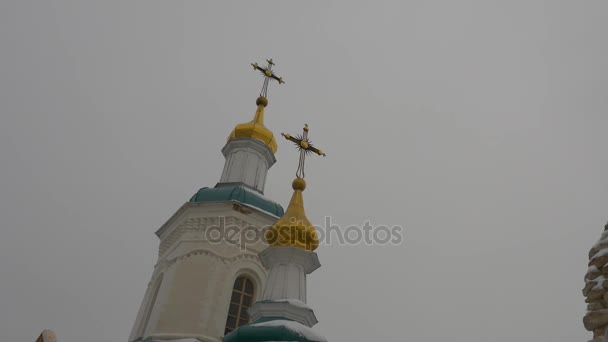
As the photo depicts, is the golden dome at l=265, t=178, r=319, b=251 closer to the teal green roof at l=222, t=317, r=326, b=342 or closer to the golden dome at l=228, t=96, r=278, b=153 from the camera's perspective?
the teal green roof at l=222, t=317, r=326, b=342

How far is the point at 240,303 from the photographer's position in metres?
14.7

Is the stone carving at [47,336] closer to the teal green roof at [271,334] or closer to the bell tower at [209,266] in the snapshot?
the teal green roof at [271,334]

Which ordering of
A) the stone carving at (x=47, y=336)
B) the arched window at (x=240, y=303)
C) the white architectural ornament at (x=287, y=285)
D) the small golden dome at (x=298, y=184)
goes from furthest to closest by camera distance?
the small golden dome at (x=298, y=184) < the arched window at (x=240, y=303) < the white architectural ornament at (x=287, y=285) < the stone carving at (x=47, y=336)

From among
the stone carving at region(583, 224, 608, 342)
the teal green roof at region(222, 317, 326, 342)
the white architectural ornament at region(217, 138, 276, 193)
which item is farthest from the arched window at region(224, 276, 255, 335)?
the stone carving at region(583, 224, 608, 342)

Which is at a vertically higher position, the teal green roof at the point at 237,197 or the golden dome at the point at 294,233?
the teal green roof at the point at 237,197

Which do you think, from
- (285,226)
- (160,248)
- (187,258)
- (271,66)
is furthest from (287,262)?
(271,66)

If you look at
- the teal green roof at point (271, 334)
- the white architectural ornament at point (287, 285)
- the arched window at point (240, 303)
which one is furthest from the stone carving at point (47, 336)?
the arched window at point (240, 303)

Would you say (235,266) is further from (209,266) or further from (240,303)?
(240,303)

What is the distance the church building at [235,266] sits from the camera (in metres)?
12.0

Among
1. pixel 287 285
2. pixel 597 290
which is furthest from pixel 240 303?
pixel 597 290

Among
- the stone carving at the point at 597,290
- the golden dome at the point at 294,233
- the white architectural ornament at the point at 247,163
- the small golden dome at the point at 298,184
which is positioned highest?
the white architectural ornament at the point at 247,163

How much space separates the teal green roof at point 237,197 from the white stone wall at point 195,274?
10.2 inches

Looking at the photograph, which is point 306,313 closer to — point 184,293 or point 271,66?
point 184,293

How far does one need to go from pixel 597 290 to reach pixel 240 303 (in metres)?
9.43
